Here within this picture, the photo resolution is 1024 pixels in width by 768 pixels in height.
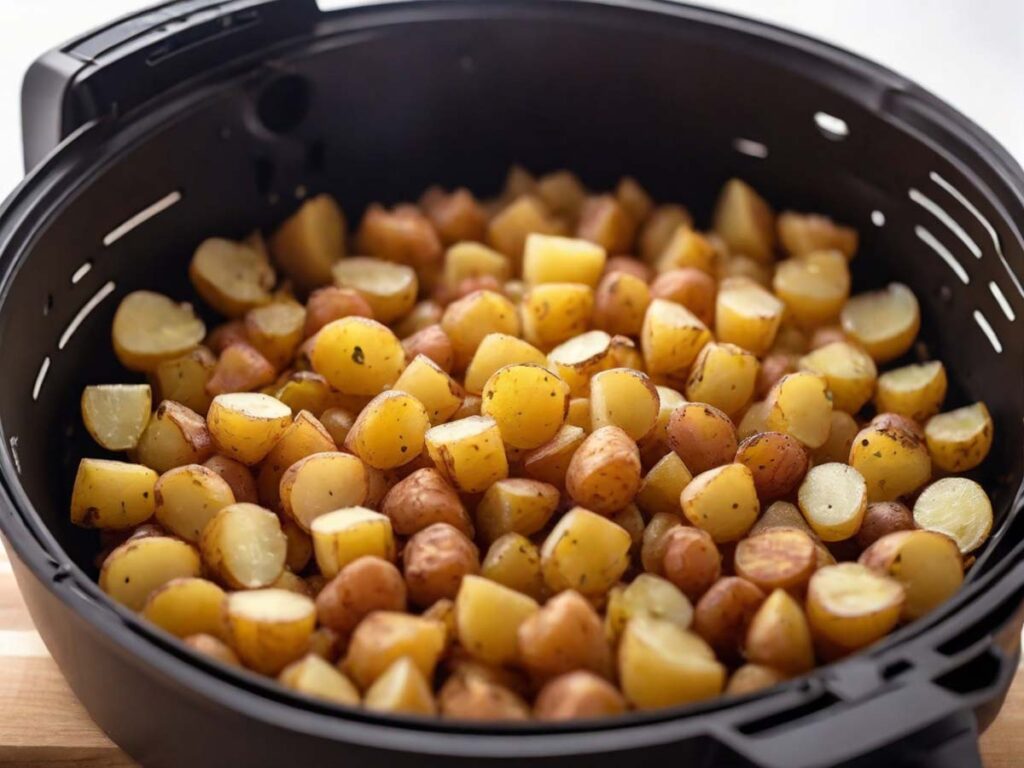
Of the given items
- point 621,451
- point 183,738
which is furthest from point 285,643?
point 621,451

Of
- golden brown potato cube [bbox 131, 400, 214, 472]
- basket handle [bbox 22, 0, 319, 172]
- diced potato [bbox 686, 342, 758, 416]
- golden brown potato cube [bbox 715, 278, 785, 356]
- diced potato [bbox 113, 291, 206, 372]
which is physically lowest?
golden brown potato cube [bbox 131, 400, 214, 472]

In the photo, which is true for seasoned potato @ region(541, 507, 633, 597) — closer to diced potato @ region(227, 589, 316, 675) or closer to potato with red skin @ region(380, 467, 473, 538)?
potato with red skin @ region(380, 467, 473, 538)

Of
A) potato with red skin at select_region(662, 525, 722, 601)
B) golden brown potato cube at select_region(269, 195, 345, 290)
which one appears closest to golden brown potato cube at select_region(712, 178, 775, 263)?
golden brown potato cube at select_region(269, 195, 345, 290)

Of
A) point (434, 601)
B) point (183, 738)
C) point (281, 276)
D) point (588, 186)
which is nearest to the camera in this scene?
point (183, 738)

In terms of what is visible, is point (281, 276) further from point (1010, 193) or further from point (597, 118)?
point (1010, 193)

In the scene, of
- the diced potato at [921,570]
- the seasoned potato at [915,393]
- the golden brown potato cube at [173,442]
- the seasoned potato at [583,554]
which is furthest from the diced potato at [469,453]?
the seasoned potato at [915,393]
